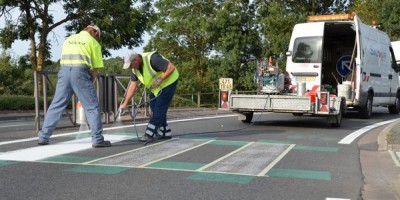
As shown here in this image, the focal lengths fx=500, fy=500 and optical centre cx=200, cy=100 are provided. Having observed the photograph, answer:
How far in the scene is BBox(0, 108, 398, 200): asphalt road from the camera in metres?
4.96

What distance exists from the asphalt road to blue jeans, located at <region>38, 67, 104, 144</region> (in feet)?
1.21

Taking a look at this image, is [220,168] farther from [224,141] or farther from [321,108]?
[321,108]

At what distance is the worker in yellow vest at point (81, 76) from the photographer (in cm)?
731

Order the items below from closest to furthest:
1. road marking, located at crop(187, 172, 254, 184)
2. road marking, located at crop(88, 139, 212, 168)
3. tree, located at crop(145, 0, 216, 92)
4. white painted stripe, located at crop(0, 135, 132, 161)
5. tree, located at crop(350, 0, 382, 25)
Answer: road marking, located at crop(187, 172, 254, 184)
road marking, located at crop(88, 139, 212, 168)
white painted stripe, located at crop(0, 135, 132, 161)
tree, located at crop(145, 0, 216, 92)
tree, located at crop(350, 0, 382, 25)

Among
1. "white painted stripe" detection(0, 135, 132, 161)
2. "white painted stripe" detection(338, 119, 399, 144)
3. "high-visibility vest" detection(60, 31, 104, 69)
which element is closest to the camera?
"white painted stripe" detection(0, 135, 132, 161)

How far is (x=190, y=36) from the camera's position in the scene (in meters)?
42.5

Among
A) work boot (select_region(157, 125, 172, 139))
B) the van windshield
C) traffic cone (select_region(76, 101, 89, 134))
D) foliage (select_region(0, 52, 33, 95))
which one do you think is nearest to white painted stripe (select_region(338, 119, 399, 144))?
the van windshield

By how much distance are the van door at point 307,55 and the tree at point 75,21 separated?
961 centimetres

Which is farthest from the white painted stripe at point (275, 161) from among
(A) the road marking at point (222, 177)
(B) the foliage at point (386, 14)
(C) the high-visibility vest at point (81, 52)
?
(B) the foliage at point (386, 14)

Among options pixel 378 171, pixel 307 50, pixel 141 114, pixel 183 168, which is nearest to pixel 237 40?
pixel 307 50

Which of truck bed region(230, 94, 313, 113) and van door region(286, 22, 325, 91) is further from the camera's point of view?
van door region(286, 22, 325, 91)

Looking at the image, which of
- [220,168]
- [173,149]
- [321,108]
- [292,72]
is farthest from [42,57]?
[220,168]

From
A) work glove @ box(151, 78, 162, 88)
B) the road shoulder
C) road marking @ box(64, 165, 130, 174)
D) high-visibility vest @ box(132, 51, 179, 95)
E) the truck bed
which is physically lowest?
the road shoulder

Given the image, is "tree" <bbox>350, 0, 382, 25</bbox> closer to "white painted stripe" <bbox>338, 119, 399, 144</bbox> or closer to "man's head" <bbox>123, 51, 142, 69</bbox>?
"white painted stripe" <bbox>338, 119, 399, 144</bbox>
